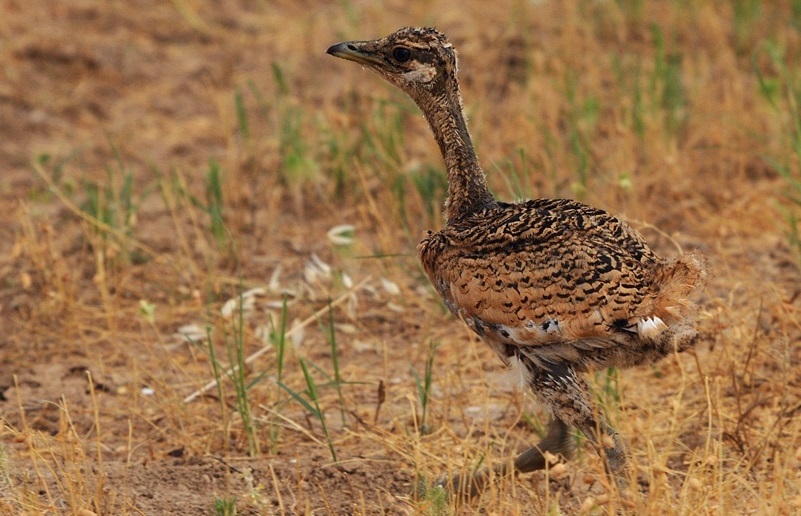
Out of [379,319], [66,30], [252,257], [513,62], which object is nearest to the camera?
[379,319]

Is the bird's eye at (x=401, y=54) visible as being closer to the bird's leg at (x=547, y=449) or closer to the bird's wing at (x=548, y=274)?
the bird's wing at (x=548, y=274)

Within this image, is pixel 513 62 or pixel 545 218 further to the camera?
pixel 513 62

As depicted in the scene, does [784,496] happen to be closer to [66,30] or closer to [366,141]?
[366,141]

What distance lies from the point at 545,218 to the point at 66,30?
582 cm

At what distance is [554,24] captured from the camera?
866 cm

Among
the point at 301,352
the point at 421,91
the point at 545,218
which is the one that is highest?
the point at 421,91

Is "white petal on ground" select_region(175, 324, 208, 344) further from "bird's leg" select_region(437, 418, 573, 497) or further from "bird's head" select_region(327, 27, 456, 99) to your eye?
"bird's leg" select_region(437, 418, 573, 497)

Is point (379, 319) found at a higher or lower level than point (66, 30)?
lower

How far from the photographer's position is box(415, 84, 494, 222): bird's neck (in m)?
4.51

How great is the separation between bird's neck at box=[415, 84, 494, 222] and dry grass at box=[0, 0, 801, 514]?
0.50 meters

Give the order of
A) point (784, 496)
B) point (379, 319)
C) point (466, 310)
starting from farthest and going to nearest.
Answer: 1. point (379, 319)
2. point (466, 310)
3. point (784, 496)

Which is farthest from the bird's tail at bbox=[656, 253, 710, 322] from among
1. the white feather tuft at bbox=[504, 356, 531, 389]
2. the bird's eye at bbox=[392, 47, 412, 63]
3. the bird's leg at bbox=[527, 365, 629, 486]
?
the bird's eye at bbox=[392, 47, 412, 63]

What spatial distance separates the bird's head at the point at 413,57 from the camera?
178 inches

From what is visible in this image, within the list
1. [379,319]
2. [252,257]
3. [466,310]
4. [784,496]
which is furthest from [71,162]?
[784,496]
